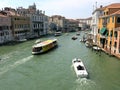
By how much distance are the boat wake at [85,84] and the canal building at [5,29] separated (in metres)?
29.4

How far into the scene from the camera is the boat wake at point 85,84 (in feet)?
58.6

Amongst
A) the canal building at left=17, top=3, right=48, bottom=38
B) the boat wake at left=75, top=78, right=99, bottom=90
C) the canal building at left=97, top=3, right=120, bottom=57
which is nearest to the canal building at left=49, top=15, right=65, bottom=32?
the canal building at left=17, top=3, right=48, bottom=38

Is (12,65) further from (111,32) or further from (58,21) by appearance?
(58,21)

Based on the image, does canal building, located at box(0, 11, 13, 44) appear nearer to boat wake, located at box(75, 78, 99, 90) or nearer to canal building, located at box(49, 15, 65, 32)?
boat wake, located at box(75, 78, 99, 90)

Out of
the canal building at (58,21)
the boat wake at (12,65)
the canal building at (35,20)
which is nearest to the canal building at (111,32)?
the boat wake at (12,65)

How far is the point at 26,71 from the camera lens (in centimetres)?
2334

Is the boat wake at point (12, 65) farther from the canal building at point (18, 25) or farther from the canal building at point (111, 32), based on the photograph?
the canal building at point (18, 25)

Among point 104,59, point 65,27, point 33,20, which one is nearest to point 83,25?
point 65,27

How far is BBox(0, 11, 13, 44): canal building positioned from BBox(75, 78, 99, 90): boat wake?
29437 millimetres

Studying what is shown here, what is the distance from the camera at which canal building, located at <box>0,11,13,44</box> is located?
153 ft

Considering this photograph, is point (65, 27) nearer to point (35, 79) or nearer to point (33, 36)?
point (33, 36)

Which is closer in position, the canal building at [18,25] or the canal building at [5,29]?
the canal building at [5,29]

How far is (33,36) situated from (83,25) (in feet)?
231

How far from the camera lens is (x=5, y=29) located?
4872cm
